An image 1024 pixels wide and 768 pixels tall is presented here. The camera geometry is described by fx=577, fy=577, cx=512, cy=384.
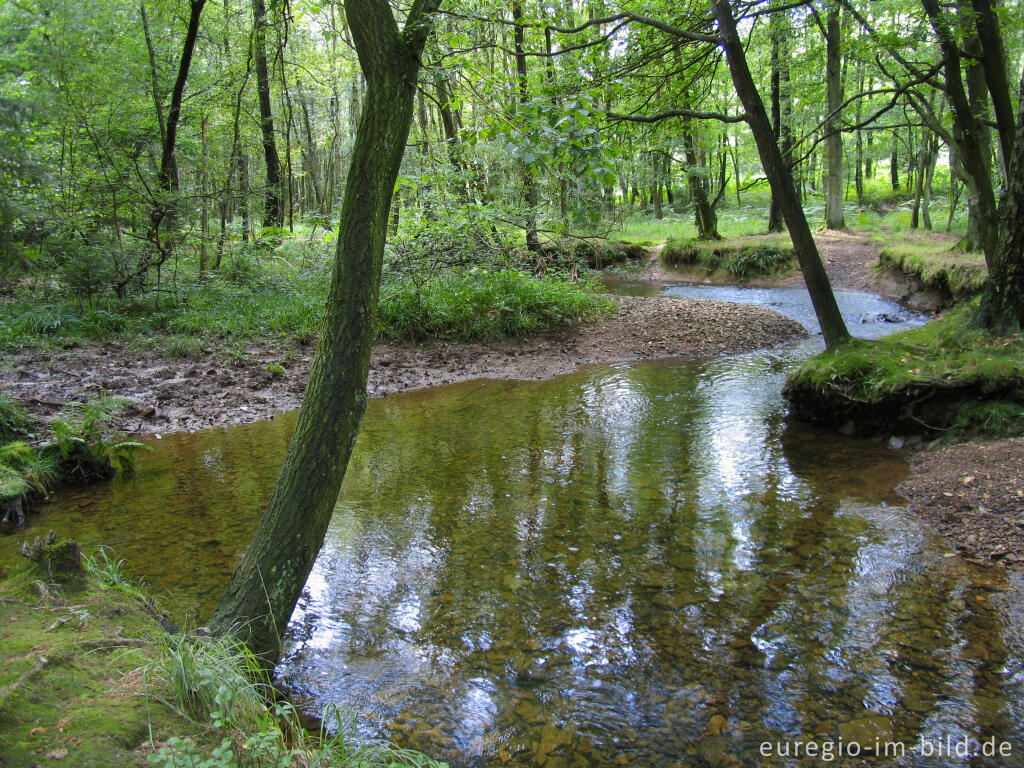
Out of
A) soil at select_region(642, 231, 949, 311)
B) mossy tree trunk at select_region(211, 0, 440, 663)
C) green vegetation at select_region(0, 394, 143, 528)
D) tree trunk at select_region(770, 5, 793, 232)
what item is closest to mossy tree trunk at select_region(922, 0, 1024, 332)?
soil at select_region(642, 231, 949, 311)

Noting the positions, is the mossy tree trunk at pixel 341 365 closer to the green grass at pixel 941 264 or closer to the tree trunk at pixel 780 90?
the green grass at pixel 941 264

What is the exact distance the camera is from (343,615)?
12.5 ft

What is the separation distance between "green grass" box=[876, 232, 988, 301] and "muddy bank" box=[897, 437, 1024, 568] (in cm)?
699

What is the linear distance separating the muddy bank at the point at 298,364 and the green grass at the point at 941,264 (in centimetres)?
315

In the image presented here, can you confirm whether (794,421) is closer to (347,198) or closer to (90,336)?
(347,198)

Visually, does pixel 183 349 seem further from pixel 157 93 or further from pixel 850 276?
pixel 850 276

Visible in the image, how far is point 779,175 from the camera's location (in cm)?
737

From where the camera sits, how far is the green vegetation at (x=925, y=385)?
5.84 meters

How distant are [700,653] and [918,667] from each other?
1.15 metres

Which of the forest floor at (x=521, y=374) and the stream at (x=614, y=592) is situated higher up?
the forest floor at (x=521, y=374)

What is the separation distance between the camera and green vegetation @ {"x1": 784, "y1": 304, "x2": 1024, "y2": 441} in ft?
19.2

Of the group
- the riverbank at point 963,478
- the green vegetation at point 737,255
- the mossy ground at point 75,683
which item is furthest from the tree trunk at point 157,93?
the green vegetation at point 737,255

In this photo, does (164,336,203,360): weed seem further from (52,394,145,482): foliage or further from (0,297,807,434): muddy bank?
(52,394,145,482): foliage

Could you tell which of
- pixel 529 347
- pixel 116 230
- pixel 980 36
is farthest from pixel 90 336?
pixel 980 36
